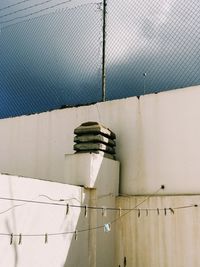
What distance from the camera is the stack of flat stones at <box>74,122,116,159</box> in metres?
12.0

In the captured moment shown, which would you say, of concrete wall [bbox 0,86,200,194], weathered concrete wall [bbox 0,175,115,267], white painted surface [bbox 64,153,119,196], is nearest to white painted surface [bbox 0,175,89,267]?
weathered concrete wall [bbox 0,175,115,267]

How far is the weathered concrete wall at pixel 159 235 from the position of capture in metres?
11.0

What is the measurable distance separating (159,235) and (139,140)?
9.13 feet

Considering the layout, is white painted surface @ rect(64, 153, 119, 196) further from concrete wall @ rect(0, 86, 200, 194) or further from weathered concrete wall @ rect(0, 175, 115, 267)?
concrete wall @ rect(0, 86, 200, 194)

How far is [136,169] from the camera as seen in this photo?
40.9ft

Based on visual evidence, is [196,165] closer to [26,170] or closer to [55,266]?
[55,266]

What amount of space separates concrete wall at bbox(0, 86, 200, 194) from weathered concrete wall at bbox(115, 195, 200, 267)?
0.43 metres

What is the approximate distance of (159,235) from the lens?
37.5ft

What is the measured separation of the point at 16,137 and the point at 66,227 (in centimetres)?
558

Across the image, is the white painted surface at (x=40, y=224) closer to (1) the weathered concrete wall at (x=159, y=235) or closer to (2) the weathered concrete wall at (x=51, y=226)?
(2) the weathered concrete wall at (x=51, y=226)

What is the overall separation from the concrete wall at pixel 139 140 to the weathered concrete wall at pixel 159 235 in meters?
0.43

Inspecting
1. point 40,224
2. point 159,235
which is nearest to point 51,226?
point 40,224

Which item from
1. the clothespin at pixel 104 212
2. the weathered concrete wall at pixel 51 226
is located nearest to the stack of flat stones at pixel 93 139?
the weathered concrete wall at pixel 51 226

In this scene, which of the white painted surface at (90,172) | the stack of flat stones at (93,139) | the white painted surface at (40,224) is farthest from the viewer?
the stack of flat stones at (93,139)
